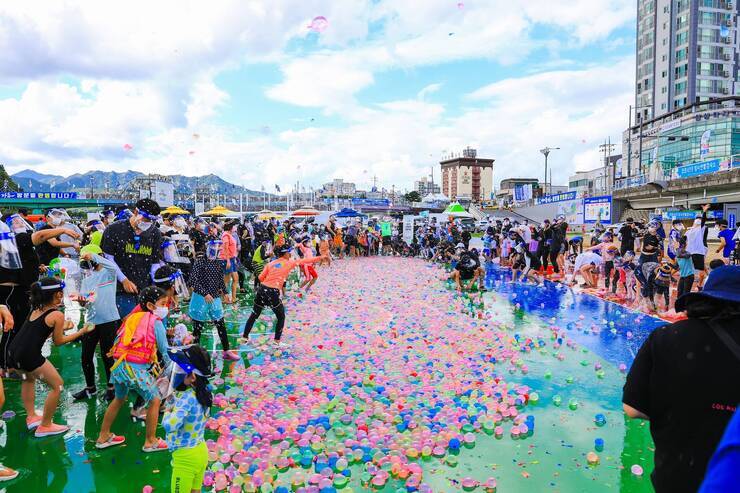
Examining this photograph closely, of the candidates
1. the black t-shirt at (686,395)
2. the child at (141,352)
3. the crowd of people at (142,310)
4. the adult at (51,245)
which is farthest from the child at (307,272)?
the black t-shirt at (686,395)

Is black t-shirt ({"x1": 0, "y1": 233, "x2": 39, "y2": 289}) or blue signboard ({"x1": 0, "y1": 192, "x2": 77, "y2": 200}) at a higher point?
blue signboard ({"x1": 0, "y1": 192, "x2": 77, "y2": 200})

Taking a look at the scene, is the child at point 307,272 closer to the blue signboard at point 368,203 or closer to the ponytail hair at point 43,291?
Answer: the ponytail hair at point 43,291

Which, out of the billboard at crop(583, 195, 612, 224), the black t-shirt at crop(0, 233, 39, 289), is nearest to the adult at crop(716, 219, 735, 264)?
the black t-shirt at crop(0, 233, 39, 289)

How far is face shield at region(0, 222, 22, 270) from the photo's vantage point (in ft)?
17.2

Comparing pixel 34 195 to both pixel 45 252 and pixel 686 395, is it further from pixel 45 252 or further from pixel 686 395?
pixel 686 395

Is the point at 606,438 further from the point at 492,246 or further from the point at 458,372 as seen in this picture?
the point at 492,246

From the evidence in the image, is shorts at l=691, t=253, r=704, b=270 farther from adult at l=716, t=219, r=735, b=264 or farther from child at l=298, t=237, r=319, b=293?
child at l=298, t=237, r=319, b=293

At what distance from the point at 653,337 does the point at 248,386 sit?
4726 mm

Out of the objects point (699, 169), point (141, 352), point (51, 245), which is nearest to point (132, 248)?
point (141, 352)

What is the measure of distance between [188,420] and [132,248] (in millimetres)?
2671

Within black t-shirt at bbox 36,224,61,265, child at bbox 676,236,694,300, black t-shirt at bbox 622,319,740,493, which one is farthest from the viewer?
child at bbox 676,236,694,300

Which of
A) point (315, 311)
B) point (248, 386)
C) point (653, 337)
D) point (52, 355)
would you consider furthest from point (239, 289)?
point (653, 337)

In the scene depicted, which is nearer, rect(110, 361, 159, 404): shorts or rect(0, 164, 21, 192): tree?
rect(110, 361, 159, 404): shorts

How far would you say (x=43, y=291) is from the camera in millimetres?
4297
